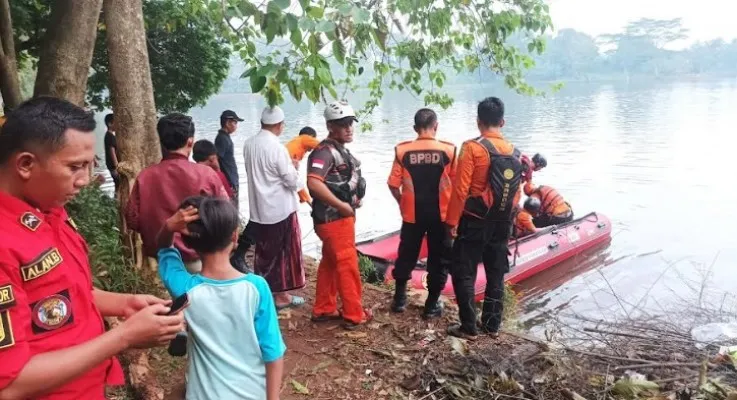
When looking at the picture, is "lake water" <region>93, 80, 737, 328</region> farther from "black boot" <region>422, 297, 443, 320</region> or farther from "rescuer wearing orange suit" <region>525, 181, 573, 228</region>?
"black boot" <region>422, 297, 443, 320</region>

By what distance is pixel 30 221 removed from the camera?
52.2 inches

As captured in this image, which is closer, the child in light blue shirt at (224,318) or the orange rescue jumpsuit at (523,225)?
the child in light blue shirt at (224,318)

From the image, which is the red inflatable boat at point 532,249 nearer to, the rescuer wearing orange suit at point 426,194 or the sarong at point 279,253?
the rescuer wearing orange suit at point 426,194

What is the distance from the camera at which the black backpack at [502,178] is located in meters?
3.96

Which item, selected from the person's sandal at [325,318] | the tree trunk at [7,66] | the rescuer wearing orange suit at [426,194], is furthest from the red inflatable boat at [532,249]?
the tree trunk at [7,66]

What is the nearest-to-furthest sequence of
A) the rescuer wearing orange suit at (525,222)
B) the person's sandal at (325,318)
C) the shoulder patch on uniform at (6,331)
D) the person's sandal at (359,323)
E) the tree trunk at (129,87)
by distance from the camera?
the shoulder patch on uniform at (6,331) → the tree trunk at (129,87) → the person's sandal at (359,323) → the person's sandal at (325,318) → the rescuer wearing orange suit at (525,222)

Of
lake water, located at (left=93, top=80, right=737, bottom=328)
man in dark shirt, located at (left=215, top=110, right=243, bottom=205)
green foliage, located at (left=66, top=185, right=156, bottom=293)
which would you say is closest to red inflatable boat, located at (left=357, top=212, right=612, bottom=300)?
lake water, located at (left=93, top=80, right=737, bottom=328)

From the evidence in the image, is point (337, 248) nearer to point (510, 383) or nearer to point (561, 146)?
point (510, 383)

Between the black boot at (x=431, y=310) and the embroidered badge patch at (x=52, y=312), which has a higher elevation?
the embroidered badge patch at (x=52, y=312)

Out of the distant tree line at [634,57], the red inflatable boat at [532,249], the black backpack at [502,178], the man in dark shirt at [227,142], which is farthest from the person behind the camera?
the distant tree line at [634,57]


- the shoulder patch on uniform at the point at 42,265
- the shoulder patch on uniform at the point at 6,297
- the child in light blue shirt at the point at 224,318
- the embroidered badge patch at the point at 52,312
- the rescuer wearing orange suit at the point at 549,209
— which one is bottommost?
the rescuer wearing orange suit at the point at 549,209

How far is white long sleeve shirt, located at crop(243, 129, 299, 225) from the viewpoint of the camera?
4.24 meters

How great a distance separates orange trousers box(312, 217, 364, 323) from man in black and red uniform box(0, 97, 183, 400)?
2.50m

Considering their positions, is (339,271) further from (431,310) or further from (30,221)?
(30,221)
